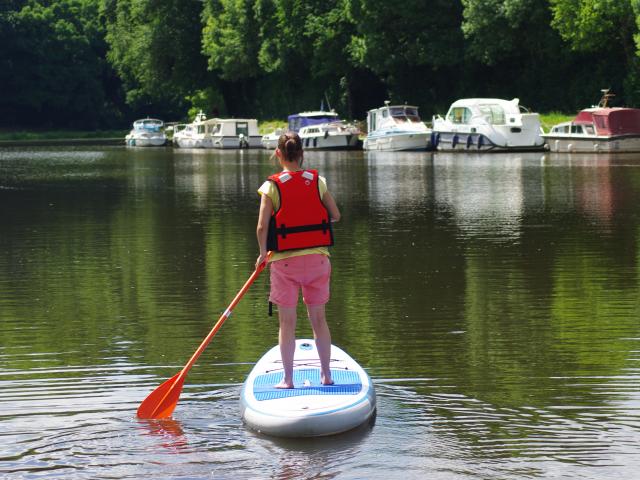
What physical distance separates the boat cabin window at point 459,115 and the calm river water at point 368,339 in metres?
28.6

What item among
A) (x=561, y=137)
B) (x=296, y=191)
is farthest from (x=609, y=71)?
(x=296, y=191)

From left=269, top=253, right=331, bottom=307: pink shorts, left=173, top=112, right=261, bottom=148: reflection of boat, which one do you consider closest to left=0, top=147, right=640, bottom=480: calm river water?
left=269, top=253, right=331, bottom=307: pink shorts

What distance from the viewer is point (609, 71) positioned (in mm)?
58344

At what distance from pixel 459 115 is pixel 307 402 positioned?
48.0 m

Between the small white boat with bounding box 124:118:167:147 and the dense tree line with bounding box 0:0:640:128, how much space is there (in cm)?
591

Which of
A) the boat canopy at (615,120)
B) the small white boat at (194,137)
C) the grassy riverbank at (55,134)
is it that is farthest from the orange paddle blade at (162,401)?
the grassy riverbank at (55,134)

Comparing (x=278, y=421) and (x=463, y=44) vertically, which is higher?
(x=463, y=44)

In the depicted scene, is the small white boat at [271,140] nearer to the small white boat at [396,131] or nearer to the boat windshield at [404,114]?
the small white boat at [396,131]

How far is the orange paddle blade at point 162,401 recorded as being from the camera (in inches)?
357

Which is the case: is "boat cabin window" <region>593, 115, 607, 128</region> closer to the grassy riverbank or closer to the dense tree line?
the dense tree line

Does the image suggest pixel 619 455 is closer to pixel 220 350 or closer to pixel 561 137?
pixel 220 350

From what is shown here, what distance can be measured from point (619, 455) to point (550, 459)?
1.40ft

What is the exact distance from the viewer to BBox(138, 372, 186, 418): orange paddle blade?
9.08 meters

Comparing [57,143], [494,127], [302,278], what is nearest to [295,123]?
[494,127]
